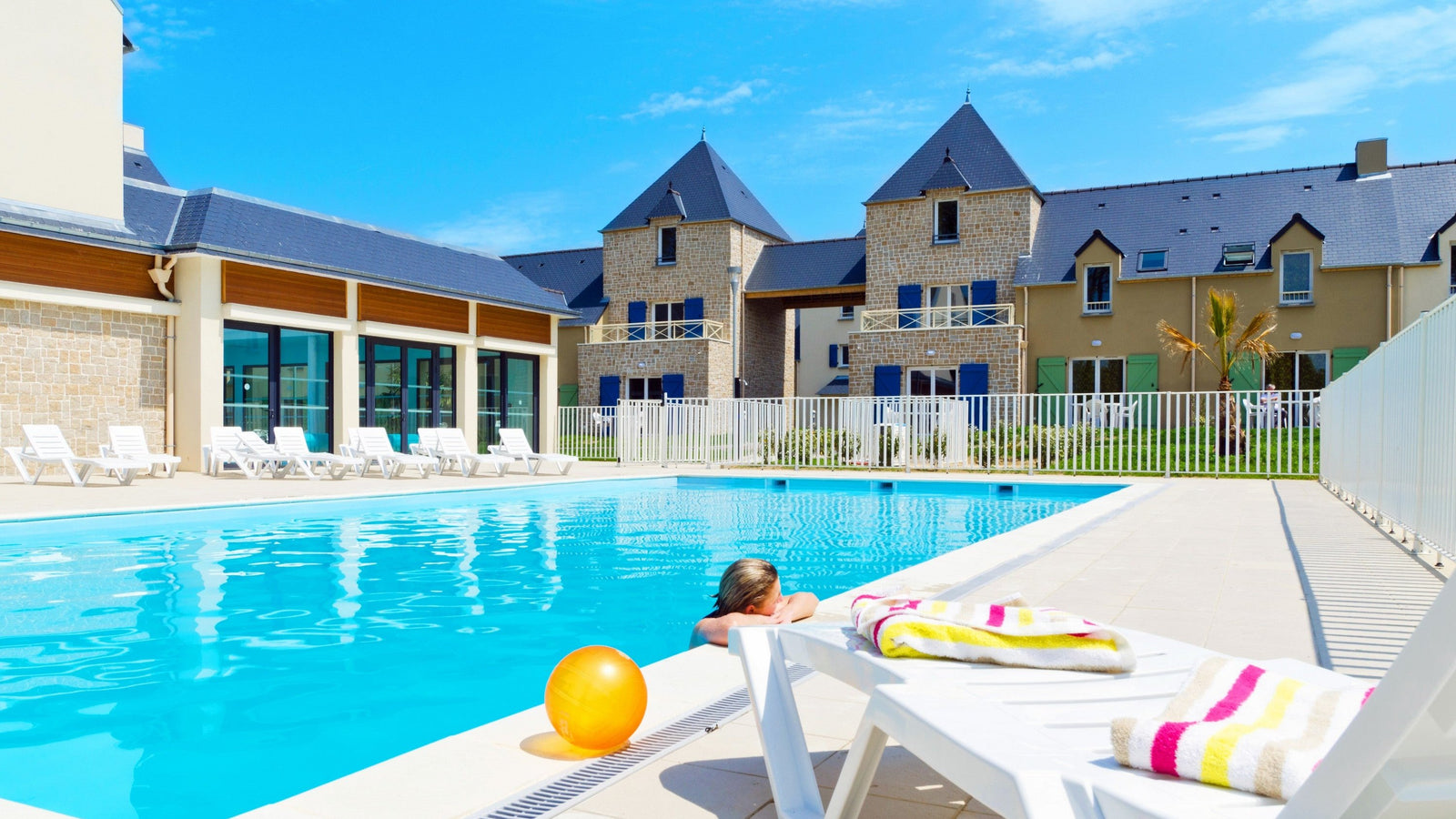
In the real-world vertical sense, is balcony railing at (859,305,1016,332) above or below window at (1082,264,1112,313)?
below

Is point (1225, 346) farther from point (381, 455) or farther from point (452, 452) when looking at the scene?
point (381, 455)

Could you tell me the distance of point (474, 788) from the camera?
2418 mm

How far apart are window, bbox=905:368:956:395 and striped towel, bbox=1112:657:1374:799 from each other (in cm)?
2452

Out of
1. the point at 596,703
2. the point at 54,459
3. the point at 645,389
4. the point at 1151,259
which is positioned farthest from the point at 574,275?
the point at 596,703

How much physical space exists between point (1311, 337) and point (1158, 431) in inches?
460

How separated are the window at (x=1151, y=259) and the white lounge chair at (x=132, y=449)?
22646 mm

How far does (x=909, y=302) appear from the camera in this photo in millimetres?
27562

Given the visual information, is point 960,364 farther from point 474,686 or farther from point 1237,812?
point 1237,812

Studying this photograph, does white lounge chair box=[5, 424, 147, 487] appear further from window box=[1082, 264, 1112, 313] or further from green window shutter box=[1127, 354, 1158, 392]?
green window shutter box=[1127, 354, 1158, 392]

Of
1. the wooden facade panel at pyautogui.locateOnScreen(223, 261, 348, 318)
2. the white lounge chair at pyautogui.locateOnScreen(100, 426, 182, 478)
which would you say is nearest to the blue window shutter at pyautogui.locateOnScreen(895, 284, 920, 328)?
the wooden facade panel at pyautogui.locateOnScreen(223, 261, 348, 318)

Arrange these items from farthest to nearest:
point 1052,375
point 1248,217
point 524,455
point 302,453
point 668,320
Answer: point 668,320
point 1052,375
point 1248,217
point 524,455
point 302,453

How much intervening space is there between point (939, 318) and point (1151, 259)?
5.66 m

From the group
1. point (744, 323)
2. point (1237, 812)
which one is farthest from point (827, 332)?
point (1237, 812)

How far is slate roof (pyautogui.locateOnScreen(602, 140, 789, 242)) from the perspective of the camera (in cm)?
3027
